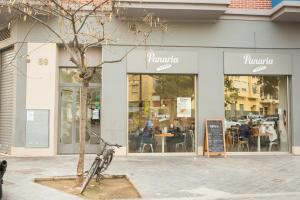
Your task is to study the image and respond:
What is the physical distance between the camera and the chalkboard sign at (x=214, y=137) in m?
14.3

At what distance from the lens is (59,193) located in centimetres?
834

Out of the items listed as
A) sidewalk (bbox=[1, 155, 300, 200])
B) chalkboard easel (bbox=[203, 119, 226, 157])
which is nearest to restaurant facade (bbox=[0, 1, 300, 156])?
chalkboard easel (bbox=[203, 119, 226, 157])

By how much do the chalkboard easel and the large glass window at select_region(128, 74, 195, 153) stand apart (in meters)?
0.74

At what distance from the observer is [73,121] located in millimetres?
15125

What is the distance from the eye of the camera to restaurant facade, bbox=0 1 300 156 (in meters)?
14.5

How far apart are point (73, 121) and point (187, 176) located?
5934 millimetres

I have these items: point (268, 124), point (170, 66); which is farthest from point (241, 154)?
point (170, 66)

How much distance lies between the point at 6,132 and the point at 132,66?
5.05 meters

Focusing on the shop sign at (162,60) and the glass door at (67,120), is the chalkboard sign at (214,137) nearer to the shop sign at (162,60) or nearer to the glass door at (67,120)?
the shop sign at (162,60)

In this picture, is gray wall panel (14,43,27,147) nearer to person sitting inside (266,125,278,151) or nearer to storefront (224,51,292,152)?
storefront (224,51,292,152)

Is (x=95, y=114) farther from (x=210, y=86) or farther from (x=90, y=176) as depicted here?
(x=90, y=176)

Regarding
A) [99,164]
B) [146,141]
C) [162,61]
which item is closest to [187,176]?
[99,164]

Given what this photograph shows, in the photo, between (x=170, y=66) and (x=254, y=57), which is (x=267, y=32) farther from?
(x=170, y=66)

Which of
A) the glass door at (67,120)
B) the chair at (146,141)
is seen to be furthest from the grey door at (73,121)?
the chair at (146,141)
